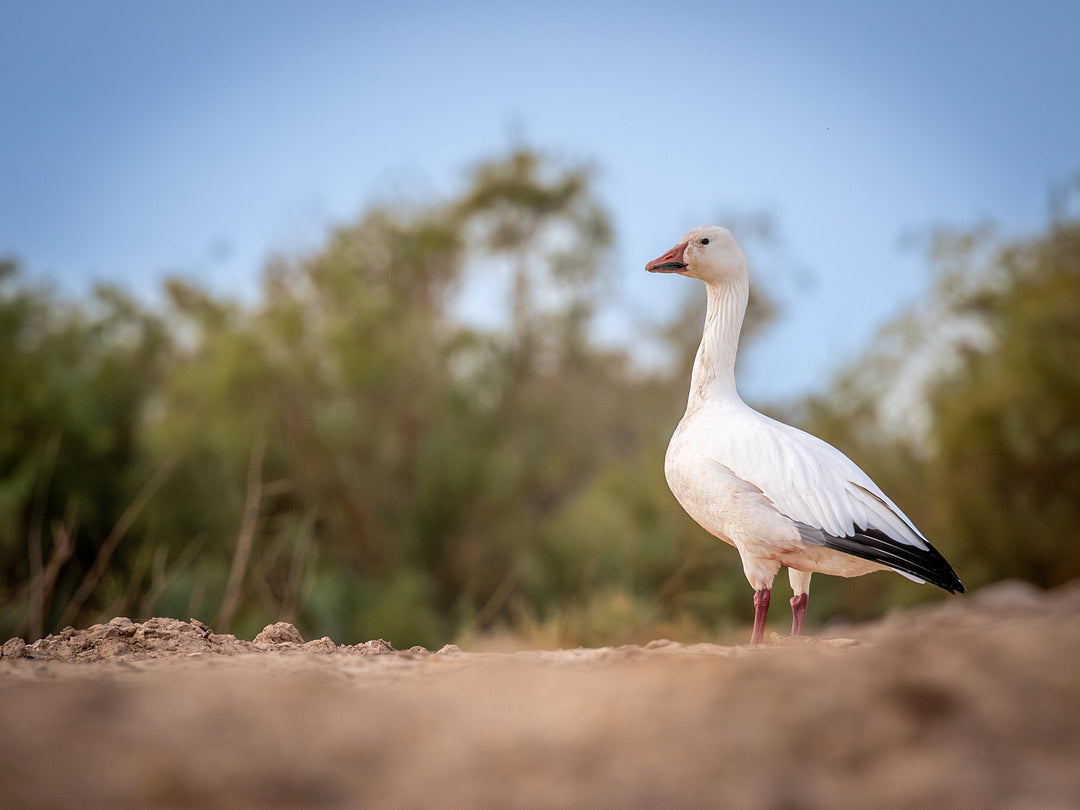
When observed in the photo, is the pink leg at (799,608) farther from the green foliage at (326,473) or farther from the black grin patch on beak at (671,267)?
the green foliage at (326,473)

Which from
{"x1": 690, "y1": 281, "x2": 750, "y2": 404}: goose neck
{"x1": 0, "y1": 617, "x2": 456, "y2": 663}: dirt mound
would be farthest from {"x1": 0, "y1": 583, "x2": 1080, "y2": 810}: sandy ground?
{"x1": 690, "y1": 281, "x2": 750, "y2": 404}: goose neck

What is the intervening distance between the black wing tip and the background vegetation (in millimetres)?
3969

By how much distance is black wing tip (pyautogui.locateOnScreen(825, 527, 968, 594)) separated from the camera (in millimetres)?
3506

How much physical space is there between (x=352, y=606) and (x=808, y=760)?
9.38 meters

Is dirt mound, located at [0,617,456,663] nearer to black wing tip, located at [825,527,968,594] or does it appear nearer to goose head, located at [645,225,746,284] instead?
black wing tip, located at [825,527,968,594]

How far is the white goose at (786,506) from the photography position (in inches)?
141

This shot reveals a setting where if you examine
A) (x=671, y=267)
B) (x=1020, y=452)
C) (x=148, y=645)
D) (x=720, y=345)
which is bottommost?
(x=1020, y=452)

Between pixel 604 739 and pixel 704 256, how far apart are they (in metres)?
3.51

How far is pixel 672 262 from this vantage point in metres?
4.59

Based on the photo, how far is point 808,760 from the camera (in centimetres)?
129

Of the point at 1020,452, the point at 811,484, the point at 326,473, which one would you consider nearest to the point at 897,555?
the point at 811,484

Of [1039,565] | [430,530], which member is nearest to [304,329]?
[430,530]

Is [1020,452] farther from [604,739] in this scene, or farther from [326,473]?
[604,739]

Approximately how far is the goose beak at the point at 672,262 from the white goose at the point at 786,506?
75 centimetres
